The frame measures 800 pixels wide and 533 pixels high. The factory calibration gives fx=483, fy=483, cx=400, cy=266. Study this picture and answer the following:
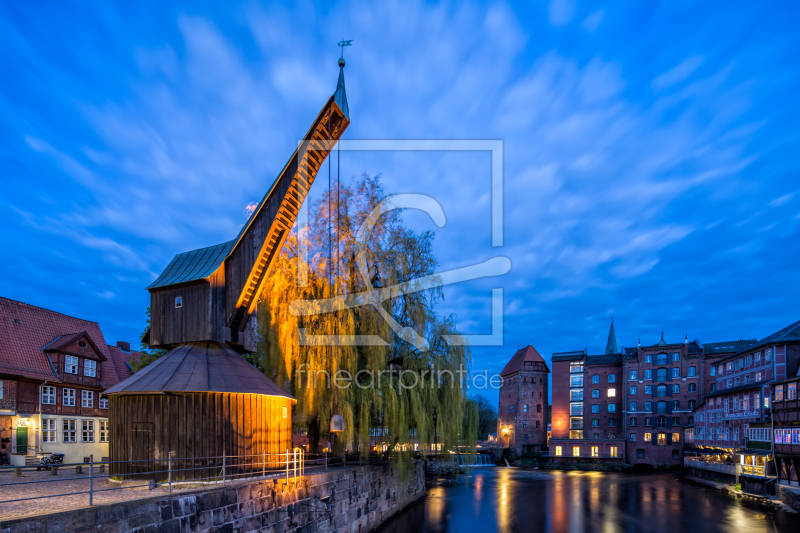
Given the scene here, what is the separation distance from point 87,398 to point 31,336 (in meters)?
4.99

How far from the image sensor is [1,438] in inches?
853

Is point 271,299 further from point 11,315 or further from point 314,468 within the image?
point 11,315

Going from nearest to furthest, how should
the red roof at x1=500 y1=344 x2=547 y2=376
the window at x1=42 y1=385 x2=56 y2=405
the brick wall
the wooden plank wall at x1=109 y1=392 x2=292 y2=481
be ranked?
the brick wall
the wooden plank wall at x1=109 y1=392 x2=292 y2=481
the window at x1=42 y1=385 x2=56 y2=405
the red roof at x1=500 y1=344 x2=547 y2=376

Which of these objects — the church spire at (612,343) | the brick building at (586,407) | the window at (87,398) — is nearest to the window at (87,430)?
the window at (87,398)

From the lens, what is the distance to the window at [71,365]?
26266 millimetres

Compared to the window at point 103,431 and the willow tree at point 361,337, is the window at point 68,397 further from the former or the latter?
the willow tree at point 361,337

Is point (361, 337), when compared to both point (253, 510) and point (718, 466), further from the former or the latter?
point (718, 466)

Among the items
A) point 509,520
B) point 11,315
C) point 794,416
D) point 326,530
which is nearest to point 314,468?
point 326,530

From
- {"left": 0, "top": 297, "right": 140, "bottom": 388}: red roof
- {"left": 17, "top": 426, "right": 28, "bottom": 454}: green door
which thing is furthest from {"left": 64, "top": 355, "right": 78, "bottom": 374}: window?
{"left": 17, "top": 426, "right": 28, "bottom": 454}: green door

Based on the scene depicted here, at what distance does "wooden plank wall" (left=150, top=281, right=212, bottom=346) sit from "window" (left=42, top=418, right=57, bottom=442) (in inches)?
538

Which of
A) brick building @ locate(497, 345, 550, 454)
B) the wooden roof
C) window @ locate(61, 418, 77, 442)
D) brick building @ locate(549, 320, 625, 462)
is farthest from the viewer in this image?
brick building @ locate(497, 345, 550, 454)

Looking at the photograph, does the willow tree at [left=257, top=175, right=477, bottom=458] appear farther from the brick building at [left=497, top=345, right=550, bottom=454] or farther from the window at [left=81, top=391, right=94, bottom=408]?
the brick building at [left=497, top=345, right=550, bottom=454]

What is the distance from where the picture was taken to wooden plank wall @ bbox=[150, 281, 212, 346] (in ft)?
50.9

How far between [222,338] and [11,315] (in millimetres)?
16811
